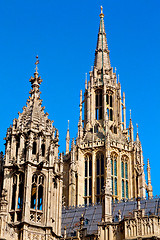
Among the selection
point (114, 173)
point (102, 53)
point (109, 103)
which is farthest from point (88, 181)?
point (102, 53)

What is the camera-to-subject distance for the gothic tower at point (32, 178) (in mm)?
40906

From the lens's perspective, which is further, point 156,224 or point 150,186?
point 150,186

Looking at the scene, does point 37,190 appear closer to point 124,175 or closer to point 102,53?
point 124,175

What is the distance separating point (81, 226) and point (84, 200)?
2371 cm

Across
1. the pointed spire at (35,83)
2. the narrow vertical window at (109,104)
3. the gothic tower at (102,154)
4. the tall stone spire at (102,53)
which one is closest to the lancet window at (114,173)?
the gothic tower at (102,154)

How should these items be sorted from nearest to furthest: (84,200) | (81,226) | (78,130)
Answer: (81,226) < (84,200) < (78,130)

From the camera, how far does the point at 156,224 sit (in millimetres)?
43812

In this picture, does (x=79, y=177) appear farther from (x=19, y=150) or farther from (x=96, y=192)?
(x=19, y=150)

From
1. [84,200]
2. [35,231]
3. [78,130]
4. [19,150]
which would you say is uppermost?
[78,130]

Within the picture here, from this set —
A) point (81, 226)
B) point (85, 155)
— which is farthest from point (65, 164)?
point (81, 226)

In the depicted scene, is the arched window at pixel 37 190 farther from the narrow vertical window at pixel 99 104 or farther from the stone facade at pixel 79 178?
the narrow vertical window at pixel 99 104

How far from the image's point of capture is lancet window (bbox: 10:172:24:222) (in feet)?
135

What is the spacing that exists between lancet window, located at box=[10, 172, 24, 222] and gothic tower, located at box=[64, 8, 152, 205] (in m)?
32.1

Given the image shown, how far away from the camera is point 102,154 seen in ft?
259
